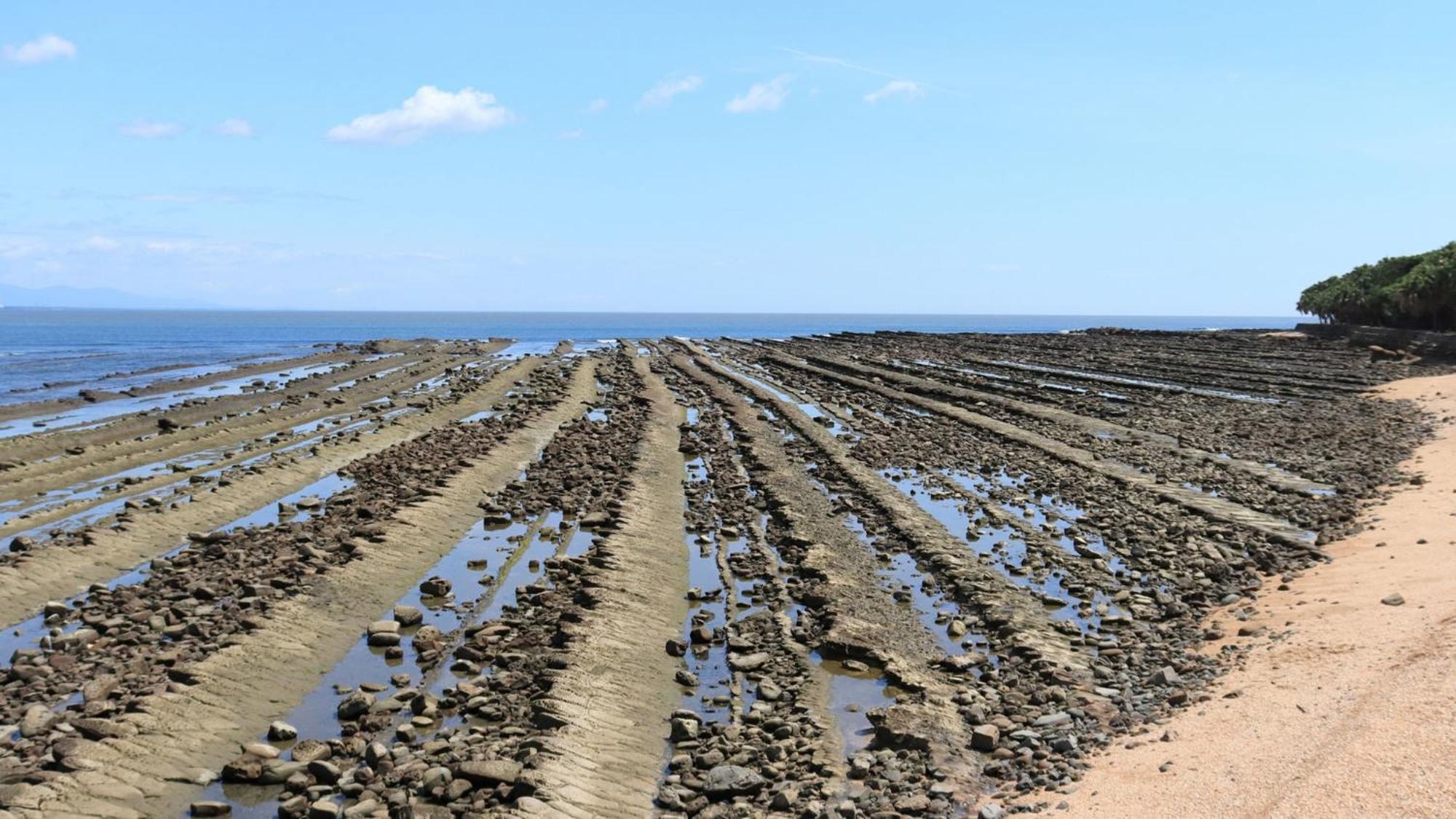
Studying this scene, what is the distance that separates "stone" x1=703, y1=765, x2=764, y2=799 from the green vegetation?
78825 mm

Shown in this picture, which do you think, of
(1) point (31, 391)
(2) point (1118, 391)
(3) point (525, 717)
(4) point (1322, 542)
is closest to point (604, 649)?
(3) point (525, 717)

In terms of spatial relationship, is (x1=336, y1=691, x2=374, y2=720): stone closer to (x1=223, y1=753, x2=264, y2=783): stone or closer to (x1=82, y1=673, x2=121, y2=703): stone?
(x1=223, y1=753, x2=264, y2=783): stone

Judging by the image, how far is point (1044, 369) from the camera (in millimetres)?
64250

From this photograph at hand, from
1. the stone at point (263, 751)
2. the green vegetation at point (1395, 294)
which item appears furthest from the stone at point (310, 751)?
the green vegetation at point (1395, 294)

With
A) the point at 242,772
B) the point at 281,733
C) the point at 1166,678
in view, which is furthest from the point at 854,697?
the point at 242,772

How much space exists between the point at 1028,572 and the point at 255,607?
1249 cm

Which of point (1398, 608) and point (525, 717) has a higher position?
point (1398, 608)

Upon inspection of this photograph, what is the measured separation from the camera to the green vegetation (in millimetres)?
71812

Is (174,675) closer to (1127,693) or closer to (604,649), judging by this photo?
(604,649)

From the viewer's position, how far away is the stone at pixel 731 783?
946 centimetres

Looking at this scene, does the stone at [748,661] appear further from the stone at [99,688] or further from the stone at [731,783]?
the stone at [99,688]

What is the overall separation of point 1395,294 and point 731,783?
287 ft

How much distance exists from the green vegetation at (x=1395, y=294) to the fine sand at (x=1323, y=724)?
70.8m

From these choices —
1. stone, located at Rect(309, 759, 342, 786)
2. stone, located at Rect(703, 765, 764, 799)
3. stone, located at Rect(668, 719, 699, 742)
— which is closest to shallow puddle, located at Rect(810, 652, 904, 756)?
stone, located at Rect(703, 765, 764, 799)
